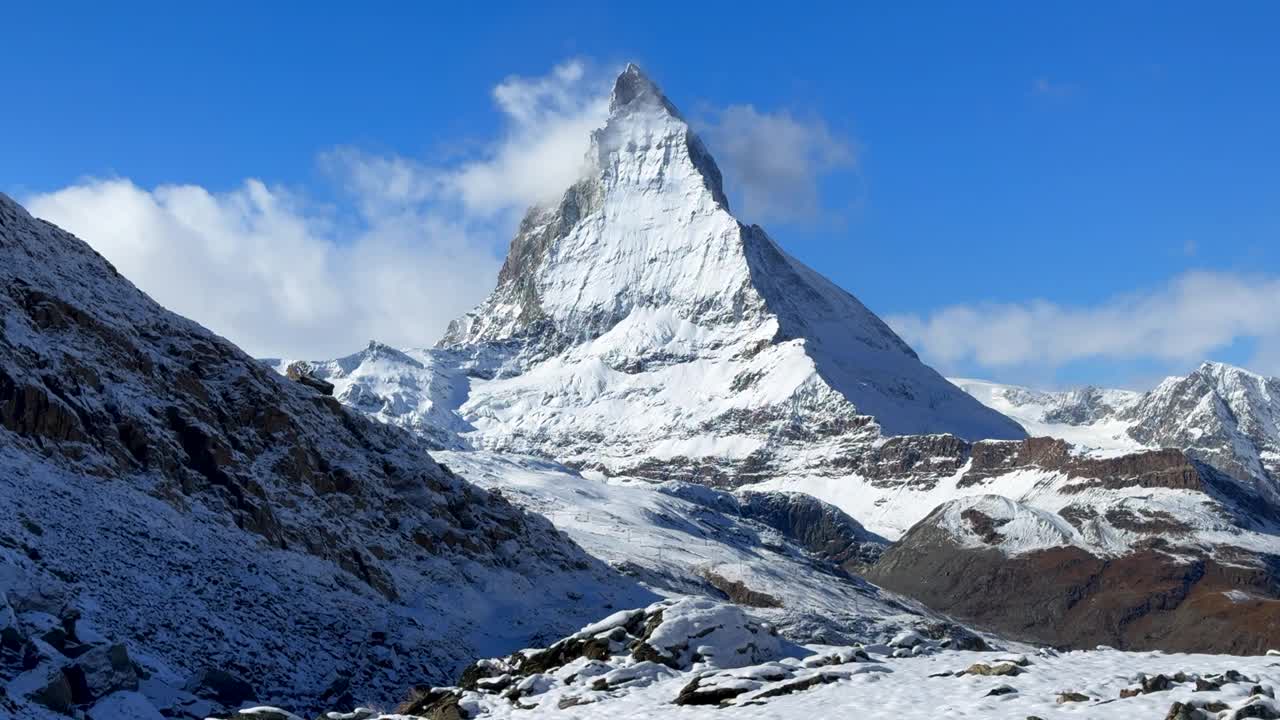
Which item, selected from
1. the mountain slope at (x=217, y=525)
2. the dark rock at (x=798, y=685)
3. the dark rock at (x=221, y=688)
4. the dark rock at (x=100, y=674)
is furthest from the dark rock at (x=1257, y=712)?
the dark rock at (x=221, y=688)

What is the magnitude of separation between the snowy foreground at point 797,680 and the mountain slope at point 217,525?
1769cm

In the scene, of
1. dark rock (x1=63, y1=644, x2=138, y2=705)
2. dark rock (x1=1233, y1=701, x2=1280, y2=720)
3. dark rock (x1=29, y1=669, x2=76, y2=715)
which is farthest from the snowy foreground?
dark rock (x1=63, y1=644, x2=138, y2=705)

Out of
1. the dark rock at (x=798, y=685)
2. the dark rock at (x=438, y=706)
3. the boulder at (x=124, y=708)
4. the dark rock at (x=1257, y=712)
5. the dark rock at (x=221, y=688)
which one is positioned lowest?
the boulder at (x=124, y=708)

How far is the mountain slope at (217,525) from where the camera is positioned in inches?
2542

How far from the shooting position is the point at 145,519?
7469 cm

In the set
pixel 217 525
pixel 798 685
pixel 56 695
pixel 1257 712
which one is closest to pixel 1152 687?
pixel 1257 712

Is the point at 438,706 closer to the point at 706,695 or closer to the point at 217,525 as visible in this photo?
the point at 706,695

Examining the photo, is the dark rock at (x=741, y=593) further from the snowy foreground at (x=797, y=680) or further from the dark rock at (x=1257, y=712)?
the dark rock at (x=1257, y=712)

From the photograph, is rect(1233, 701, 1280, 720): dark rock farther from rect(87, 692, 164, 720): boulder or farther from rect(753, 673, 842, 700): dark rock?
rect(87, 692, 164, 720): boulder

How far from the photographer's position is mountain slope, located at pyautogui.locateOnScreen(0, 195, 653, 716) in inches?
2542

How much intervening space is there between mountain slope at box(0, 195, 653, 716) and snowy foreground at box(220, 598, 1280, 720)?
17.7m

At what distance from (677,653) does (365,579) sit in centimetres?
4875

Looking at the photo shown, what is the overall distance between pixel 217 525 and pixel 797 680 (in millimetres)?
52341

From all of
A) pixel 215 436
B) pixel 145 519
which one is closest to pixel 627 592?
pixel 215 436
